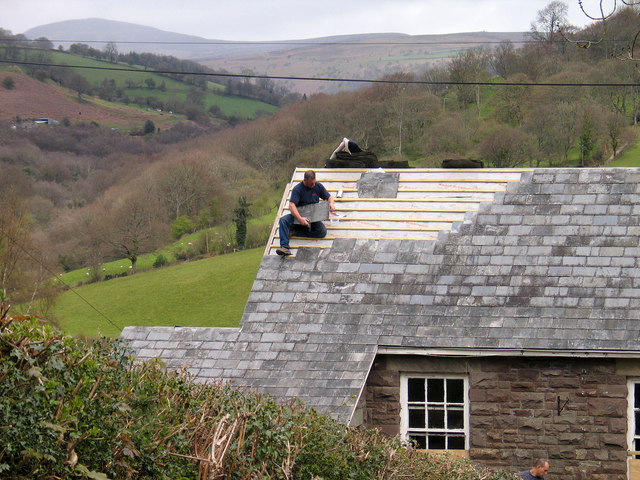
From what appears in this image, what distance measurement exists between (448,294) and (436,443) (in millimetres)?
2091

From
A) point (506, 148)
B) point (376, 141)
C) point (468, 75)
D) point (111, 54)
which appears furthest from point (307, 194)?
point (111, 54)

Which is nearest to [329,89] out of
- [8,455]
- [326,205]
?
[326,205]

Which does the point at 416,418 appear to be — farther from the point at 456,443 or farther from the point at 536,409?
the point at 536,409

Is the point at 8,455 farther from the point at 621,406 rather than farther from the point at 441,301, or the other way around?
the point at 621,406

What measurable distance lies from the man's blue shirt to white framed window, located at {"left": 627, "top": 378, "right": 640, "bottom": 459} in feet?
17.3

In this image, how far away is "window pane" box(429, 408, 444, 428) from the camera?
11.0m

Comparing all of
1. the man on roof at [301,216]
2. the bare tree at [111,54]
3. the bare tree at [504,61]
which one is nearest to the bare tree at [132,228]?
the bare tree at [504,61]

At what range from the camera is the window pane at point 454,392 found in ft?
36.1

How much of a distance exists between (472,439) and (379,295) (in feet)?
7.78

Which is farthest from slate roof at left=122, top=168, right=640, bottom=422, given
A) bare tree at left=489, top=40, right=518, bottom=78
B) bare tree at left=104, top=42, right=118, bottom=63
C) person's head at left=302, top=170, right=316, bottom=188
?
bare tree at left=104, top=42, right=118, bottom=63

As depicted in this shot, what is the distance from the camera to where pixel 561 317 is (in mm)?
10734

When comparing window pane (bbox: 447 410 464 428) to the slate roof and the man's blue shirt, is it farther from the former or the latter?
the man's blue shirt

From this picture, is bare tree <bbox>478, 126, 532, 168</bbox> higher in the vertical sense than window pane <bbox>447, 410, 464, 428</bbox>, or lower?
higher

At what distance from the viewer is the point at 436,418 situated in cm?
1101
